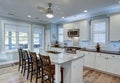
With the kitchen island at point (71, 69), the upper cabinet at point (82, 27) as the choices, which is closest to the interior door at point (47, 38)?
the upper cabinet at point (82, 27)

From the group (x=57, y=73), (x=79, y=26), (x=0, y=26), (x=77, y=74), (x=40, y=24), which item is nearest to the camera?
(x=57, y=73)

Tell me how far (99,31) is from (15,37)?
501 centimetres

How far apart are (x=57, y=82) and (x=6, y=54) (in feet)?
14.2

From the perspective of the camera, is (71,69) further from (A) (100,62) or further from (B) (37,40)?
(B) (37,40)

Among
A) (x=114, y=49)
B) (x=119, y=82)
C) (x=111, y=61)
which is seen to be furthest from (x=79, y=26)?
(x=119, y=82)

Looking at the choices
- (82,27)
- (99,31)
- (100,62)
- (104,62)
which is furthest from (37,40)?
(104,62)

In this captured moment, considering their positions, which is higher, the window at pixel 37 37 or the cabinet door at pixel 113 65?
the window at pixel 37 37

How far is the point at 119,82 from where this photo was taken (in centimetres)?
338

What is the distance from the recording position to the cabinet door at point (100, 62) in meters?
4.27

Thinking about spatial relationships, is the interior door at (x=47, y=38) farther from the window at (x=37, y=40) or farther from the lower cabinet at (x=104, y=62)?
the lower cabinet at (x=104, y=62)

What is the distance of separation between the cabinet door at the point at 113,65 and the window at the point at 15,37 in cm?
511

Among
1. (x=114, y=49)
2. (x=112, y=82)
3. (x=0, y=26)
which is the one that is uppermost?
(x=0, y=26)

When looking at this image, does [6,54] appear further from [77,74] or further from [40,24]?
[77,74]

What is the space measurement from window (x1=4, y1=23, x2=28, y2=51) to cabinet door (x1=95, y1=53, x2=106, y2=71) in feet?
15.1
